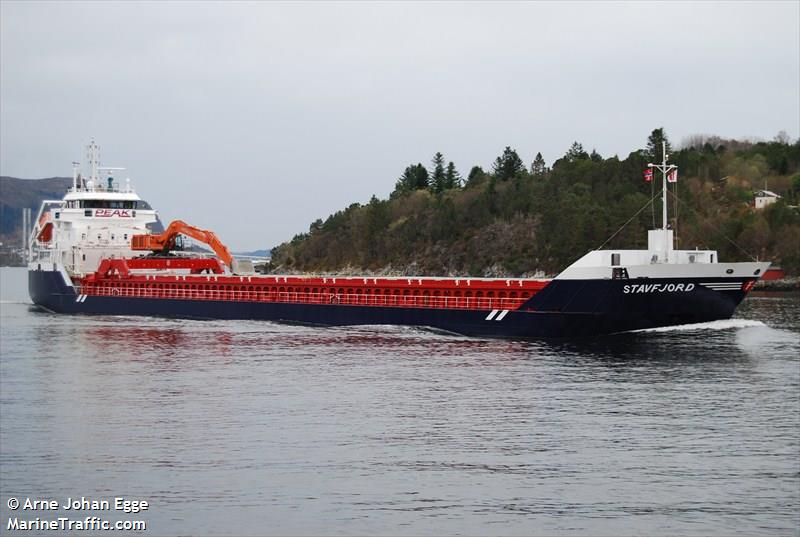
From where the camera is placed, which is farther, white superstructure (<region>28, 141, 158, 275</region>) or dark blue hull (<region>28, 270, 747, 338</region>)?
white superstructure (<region>28, 141, 158, 275</region>)

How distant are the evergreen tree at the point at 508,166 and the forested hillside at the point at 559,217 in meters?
0.14

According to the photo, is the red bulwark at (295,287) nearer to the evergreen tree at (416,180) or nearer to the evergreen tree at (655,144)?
the evergreen tree at (655,144)

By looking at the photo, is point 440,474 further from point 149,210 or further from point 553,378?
point 149,210

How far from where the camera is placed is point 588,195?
101562 mm

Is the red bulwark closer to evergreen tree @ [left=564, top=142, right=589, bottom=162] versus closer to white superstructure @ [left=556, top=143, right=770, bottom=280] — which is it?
white superstructure @ [left=556, top=143, right=770, bottom=280]

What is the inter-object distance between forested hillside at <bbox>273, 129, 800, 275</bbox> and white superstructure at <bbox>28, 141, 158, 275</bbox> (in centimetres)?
4134

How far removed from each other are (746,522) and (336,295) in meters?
30.7

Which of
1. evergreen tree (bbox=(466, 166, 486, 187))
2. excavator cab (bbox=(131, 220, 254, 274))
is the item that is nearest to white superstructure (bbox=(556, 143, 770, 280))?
excavator cab (bbox=(131, 220, 254, 274))

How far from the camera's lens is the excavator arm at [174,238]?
54562 millimetres

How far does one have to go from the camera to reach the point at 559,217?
99.8 meters

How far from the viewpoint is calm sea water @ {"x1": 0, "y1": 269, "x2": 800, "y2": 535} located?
17.1m

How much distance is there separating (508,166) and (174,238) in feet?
270

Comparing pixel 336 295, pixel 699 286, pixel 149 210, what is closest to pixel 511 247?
pixel 149 210

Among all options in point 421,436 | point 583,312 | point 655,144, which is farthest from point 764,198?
point 421,436
